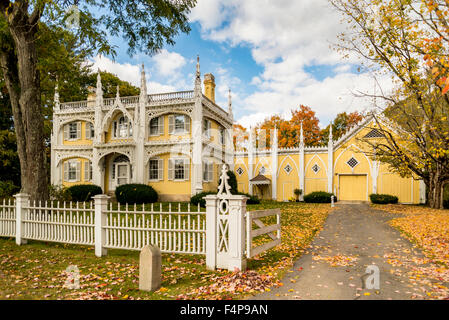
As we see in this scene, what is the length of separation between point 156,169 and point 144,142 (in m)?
2.28

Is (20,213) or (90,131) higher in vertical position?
(90,131)

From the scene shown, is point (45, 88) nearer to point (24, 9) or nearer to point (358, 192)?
point (24, 9)

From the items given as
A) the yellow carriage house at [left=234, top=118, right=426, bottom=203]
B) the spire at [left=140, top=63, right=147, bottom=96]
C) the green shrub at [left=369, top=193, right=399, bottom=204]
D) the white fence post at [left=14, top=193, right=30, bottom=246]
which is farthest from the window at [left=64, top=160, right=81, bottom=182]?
the green shrub at [left=369, top=193, right=399, bottom=204]

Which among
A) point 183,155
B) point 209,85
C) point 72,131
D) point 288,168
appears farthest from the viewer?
point 288,168

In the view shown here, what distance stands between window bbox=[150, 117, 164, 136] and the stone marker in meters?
17.6

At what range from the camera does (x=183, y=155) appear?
20938 mm

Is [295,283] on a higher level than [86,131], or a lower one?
lower

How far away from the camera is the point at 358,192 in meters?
23.4

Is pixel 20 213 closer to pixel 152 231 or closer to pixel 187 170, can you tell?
pixel 152 231

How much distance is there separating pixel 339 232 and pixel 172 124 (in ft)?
48.7

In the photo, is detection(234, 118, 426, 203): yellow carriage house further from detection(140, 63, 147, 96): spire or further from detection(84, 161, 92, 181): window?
detection(84, 161, 92, 181): window

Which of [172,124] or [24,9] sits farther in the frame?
[172,124]

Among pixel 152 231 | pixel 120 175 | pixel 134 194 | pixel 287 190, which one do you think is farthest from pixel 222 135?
pixel 152 231

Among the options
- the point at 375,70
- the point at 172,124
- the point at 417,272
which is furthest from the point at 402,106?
the point at 172,124
